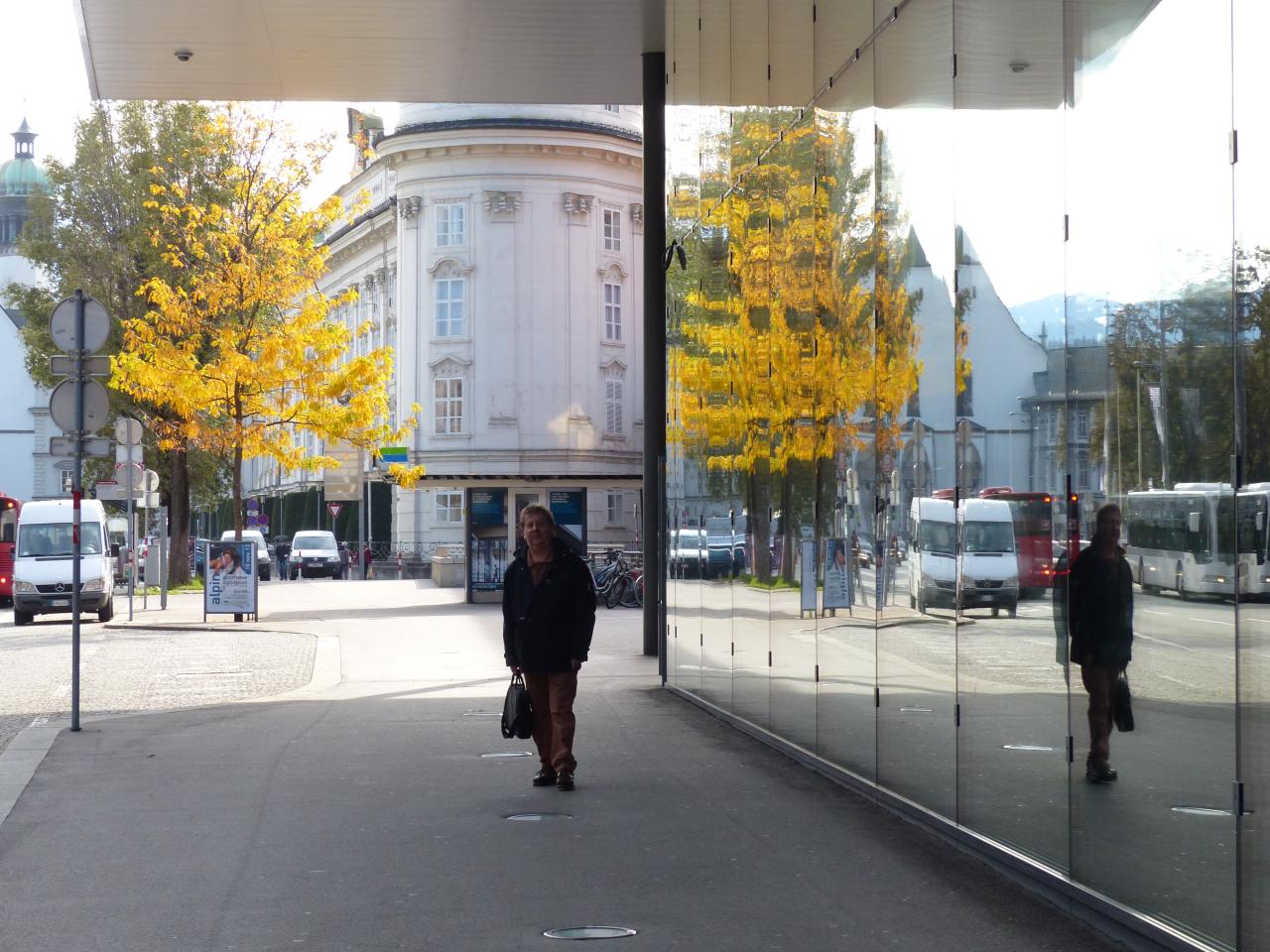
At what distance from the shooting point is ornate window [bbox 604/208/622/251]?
5497 cm

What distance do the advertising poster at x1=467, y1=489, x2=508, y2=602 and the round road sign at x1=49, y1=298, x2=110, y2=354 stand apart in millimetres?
23768

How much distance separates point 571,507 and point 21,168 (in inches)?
5524

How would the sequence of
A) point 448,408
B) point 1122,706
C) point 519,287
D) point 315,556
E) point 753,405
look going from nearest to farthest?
point 1122,706 → point 753,405 → point 519,287 → point 448,408 → point 315,556

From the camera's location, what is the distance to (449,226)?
5281 cm

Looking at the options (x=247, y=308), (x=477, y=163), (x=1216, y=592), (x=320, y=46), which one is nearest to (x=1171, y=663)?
(x=1216, y=592)

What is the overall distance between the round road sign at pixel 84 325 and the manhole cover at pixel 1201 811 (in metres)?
10.5

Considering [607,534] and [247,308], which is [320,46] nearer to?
[247,308]

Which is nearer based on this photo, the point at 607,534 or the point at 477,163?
the point at 477,163

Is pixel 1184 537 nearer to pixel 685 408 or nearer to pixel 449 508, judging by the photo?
pixel 685 408

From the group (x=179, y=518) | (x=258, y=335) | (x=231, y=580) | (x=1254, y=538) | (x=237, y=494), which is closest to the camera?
→ (x=1254, y=538)

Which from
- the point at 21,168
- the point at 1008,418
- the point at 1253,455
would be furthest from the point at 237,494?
the point at 21,168

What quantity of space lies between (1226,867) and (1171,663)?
0.77 m

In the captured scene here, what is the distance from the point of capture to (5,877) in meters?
8.27

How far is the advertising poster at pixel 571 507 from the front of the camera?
3841 centimetres
